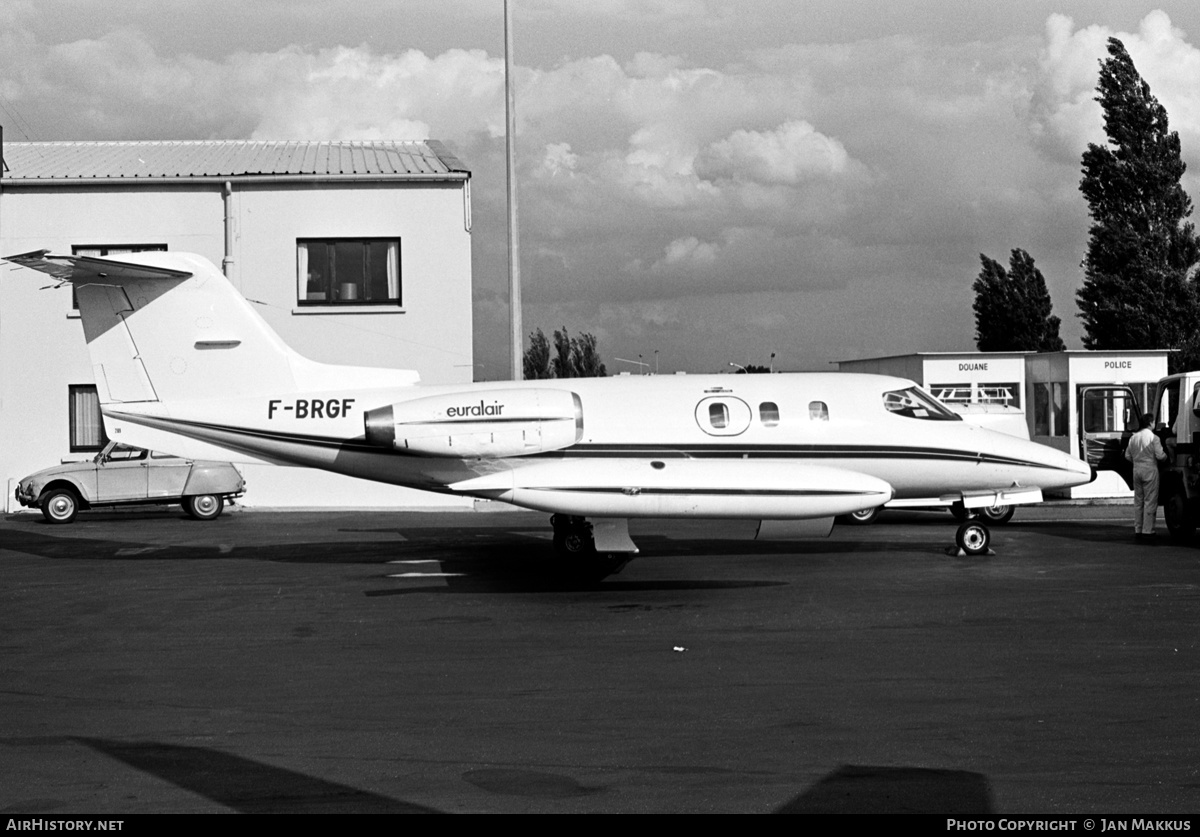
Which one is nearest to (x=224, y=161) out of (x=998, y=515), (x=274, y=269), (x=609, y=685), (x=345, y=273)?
(x=274, y=269)

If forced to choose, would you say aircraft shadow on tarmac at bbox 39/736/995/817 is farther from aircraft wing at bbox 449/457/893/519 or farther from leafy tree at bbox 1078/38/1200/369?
leafy tree at bbox 1078/38/1200/369

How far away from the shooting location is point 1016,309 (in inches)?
2270

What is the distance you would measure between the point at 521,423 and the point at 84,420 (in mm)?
18506

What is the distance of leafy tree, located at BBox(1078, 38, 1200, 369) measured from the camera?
44.4m

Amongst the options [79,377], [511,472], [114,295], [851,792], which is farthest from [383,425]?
[79,377]

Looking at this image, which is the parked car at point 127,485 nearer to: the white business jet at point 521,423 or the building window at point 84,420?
the building window at point 84,420

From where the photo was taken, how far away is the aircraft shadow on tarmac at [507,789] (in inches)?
267

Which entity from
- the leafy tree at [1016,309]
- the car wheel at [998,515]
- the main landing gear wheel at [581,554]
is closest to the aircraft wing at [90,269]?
the main landing gear wheel at [581,554]

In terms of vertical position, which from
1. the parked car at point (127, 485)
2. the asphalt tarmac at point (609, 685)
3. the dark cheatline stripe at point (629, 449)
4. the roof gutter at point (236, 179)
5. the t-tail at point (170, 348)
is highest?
the roof gutter at point (236, 179)

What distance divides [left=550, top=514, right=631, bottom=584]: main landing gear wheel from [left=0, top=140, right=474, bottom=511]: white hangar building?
12885mm

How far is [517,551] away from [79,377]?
626 inches

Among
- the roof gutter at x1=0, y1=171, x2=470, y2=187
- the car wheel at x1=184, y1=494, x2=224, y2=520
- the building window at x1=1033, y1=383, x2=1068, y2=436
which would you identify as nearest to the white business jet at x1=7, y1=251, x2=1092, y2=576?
the car wheel at x1=184, y1=494, x2=224, y2=520

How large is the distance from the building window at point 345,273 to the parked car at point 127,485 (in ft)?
18.8

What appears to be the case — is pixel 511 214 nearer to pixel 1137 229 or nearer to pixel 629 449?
pixel 629 449
